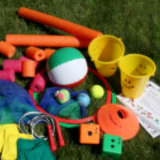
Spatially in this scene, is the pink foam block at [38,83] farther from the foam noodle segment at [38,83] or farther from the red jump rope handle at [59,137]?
the red jump rope handle at [59,137]

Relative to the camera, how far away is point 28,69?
8.65ft

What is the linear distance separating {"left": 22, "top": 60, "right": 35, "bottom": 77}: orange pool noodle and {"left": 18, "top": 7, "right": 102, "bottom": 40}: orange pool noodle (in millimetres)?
662

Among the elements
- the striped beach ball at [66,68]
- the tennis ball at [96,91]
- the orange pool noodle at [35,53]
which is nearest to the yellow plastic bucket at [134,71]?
the tennis ball at [96,91]

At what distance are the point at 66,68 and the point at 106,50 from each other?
0.68 meters

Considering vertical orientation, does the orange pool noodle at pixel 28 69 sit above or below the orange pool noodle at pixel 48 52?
below

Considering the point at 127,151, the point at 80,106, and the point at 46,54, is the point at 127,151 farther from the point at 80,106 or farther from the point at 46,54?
the point at 46,54

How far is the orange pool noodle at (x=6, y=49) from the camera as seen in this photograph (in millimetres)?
2824

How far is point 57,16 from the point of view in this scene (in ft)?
10.9

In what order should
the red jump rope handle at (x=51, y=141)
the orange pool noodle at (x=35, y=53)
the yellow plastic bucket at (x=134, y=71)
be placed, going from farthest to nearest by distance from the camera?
the orange pool noodle at (x=35, y=53), the yellow plastic bucket at (x=134, y=71), the red jump rope handle at (x=51, y=141)

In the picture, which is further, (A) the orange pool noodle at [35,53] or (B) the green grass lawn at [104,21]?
(B) the green grass lawn at [104,21]

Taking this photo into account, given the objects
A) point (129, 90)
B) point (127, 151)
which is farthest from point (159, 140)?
point (129, 90)

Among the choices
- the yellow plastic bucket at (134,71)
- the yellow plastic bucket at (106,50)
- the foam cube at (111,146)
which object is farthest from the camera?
the yellow plastic bucket at (106,50)

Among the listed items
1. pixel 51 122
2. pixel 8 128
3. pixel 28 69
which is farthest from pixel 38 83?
pixel 8 128

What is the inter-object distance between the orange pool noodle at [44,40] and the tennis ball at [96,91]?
0.67 m
